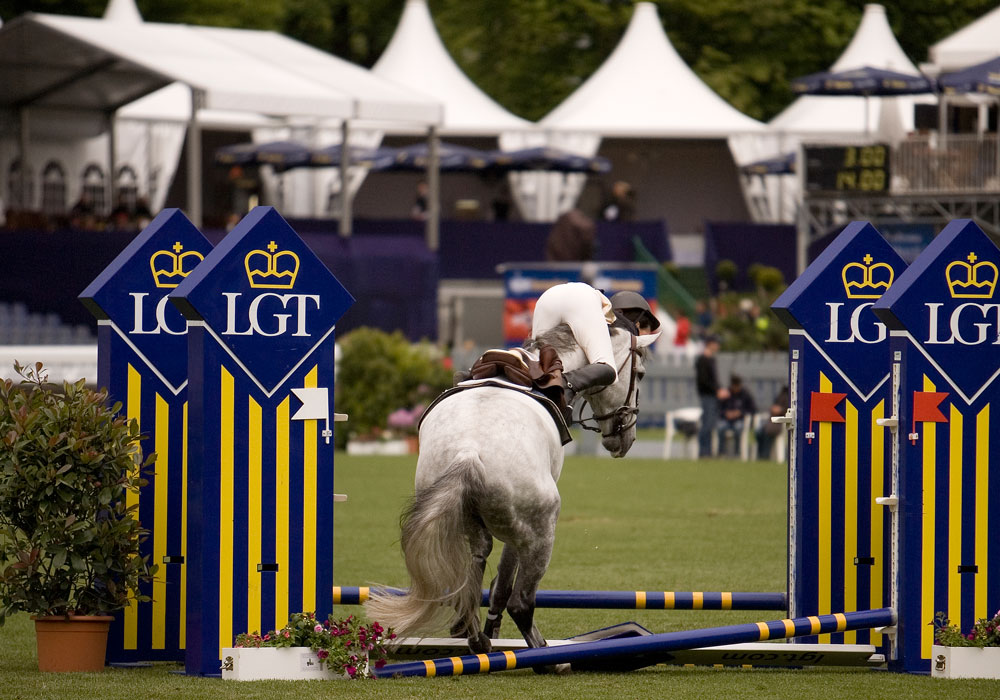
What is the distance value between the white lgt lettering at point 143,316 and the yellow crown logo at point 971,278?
129 inches

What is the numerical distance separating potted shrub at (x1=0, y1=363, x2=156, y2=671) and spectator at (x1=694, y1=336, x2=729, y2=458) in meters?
13.7

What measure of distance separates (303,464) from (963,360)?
276 cm

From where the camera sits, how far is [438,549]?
6.38 m

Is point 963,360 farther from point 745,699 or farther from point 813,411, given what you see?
point 745,699

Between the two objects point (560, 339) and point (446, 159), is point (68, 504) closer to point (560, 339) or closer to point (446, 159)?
point (560, 339)

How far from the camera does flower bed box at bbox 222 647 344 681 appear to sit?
6289mm

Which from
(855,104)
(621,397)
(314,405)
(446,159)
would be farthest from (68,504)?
(855,104)

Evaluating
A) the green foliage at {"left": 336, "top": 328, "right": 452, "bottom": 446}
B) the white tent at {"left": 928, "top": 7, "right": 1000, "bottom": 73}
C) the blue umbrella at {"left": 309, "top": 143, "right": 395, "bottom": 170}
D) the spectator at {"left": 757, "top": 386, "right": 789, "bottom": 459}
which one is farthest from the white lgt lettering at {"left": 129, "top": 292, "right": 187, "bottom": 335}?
the blue umbrella at {"left": 309, "top": 143, "right": 395, "bottom": 170}

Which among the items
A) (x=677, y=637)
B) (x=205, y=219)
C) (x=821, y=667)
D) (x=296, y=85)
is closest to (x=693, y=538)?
(x=821, y=667)

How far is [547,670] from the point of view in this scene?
6.98 m

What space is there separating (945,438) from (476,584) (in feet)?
6.69

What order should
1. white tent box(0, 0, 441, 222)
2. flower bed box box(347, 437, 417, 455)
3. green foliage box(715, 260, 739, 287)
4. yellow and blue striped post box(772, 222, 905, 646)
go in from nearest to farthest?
yellow and blue striped post box(772, 222, 905, 646), flower bed box box(347, 437, 417, 455), white tent box(0, 0, 441, 222), green foliage box(715, 260, 739, 287)

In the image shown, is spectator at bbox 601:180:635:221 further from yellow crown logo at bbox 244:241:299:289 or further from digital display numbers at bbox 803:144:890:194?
yellow crown logo at bbox 244:241:299:289

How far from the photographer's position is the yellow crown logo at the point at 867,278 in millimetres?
7531
